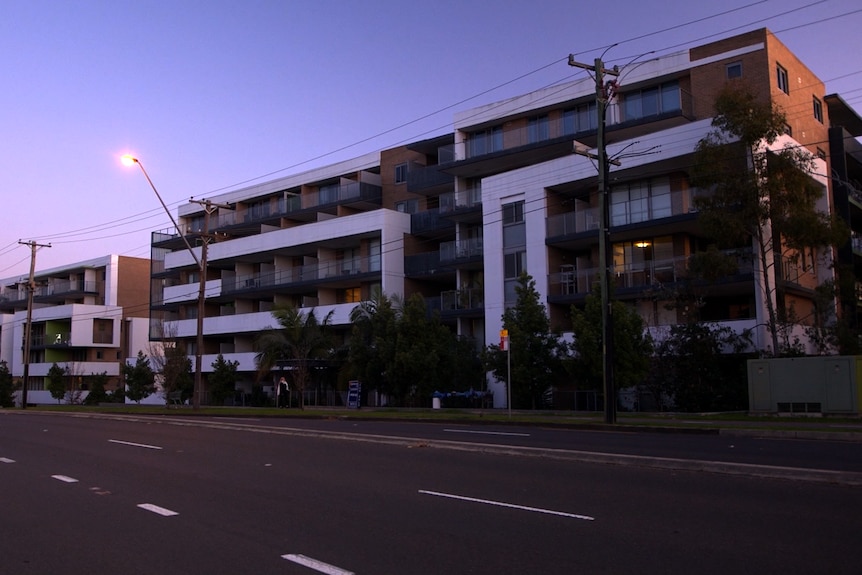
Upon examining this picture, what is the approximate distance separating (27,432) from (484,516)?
62.2 feet

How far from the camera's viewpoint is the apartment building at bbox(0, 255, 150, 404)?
79375 mm

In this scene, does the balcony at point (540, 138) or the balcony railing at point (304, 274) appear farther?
the balcony railing at point (304, 274)

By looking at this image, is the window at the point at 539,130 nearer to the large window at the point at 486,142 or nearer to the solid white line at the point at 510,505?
the large window at the point at 486,142

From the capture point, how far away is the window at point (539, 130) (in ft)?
139

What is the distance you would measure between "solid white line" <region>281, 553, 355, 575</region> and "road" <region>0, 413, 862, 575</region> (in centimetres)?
3

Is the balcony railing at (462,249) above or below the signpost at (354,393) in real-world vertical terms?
above

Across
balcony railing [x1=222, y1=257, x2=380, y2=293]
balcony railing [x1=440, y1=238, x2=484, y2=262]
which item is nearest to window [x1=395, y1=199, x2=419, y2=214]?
balcony railing [x1=222, y1=257, x2=380, y2=293]

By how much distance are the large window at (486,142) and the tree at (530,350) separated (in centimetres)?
1123

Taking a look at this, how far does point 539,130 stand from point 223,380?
26.7 m

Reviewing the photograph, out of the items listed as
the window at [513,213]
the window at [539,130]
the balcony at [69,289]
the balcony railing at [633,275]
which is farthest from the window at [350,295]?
the balcony at [69,289]

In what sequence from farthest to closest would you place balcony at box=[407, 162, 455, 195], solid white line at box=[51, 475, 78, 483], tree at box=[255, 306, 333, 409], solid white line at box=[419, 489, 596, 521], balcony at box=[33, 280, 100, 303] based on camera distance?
balcony at box=[33, 280, 100, 303], balcony at box=[407, 162, 455, 195], tree at box=[255, 306, 333, 409], solid white line at box=[51, 475, 78, 483], solid white line at box=[419, 489, 596, 521]

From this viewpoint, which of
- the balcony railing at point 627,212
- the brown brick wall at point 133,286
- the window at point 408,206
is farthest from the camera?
the brown brick wall at point 133,286

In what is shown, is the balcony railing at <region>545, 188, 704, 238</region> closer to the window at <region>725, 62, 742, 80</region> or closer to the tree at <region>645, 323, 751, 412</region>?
the tree at <region>645, 323, 751, 412</region>

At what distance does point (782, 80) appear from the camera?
3778 centimetres
